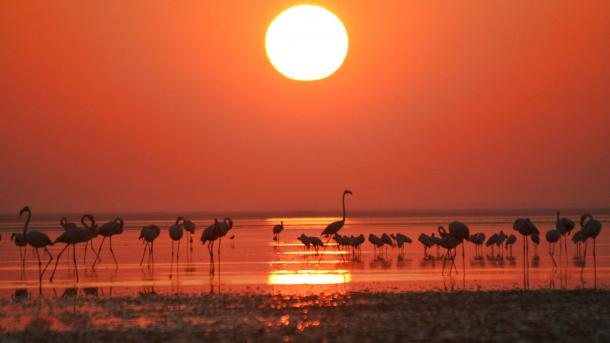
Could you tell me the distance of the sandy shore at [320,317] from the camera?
10.8 meters

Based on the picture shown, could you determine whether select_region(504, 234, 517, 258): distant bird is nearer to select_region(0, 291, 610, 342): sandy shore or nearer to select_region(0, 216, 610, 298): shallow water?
select_region(0, 216, 610, 298): shallow water

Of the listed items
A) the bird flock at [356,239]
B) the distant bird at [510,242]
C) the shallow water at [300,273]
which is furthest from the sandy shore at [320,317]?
the distant bird at [510,242]

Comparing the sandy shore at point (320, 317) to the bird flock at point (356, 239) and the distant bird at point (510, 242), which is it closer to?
the bird flock at point (356, 239)

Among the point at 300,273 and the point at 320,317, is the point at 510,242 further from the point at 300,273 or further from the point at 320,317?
the point at 320,317

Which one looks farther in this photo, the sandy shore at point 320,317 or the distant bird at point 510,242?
the distant bird at point 510,242

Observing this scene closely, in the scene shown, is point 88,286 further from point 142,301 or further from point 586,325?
point 586,325

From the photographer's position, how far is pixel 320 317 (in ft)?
40.2

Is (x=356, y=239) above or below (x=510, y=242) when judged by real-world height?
above

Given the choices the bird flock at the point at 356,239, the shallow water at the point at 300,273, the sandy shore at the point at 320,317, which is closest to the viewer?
the sandy shore at the point at 320,317

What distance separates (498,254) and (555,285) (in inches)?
357

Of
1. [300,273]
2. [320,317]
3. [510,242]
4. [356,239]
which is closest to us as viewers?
[320,317]

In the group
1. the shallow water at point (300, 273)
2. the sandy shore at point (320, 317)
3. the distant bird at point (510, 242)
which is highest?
the distant bird at point (510, 242)

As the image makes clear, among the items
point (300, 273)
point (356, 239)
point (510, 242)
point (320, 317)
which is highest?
point (356, 239)

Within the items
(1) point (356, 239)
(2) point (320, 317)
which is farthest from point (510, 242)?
(2) point (320, 317)
